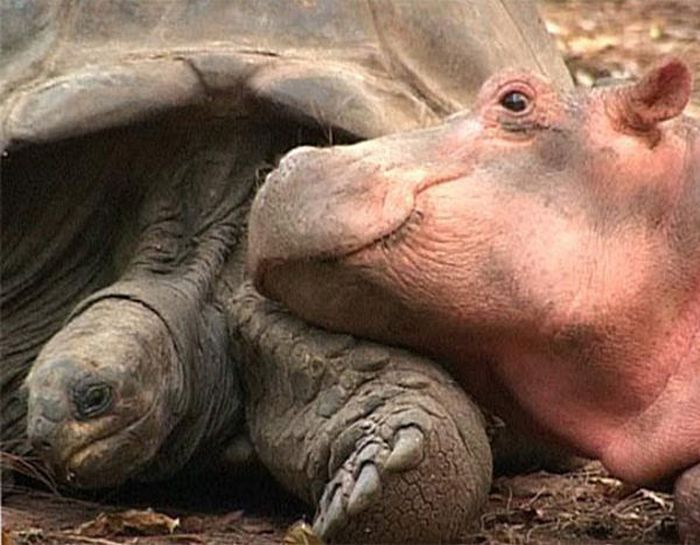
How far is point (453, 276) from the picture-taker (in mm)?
3072

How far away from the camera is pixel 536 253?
10.2 ft

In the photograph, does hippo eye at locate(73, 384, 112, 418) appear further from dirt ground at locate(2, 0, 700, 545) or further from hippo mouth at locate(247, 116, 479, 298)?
hippo mouth at locate(247, 116, 479, 298)

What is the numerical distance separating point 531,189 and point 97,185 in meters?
0.94

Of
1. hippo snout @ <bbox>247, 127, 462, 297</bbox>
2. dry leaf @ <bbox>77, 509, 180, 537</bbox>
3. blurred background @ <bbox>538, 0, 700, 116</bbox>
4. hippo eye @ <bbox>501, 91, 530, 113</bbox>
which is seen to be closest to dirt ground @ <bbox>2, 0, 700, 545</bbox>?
dry leaf @ <bbox>77, 509, 180, 537</bbox>

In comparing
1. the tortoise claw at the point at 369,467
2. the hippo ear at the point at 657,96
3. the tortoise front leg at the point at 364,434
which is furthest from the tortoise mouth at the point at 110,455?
the hippo ear at the point at 657,96

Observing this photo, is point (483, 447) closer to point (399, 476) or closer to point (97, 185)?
point (399, 476)

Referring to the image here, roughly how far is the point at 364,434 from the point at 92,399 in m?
0.43

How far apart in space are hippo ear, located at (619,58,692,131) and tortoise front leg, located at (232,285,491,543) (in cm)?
44

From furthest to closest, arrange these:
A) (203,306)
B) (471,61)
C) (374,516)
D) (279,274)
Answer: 1. (471,61)
2. (203,306)
3. (279,274)
4. (374,516)

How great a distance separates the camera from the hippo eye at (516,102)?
3207mm

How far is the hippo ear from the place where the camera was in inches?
123

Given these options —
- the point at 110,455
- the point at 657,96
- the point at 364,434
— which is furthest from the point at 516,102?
the point at 110,455

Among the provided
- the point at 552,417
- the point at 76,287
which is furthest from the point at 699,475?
the point at 76,287

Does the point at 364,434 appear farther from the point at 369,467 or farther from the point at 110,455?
the point at 110,455
